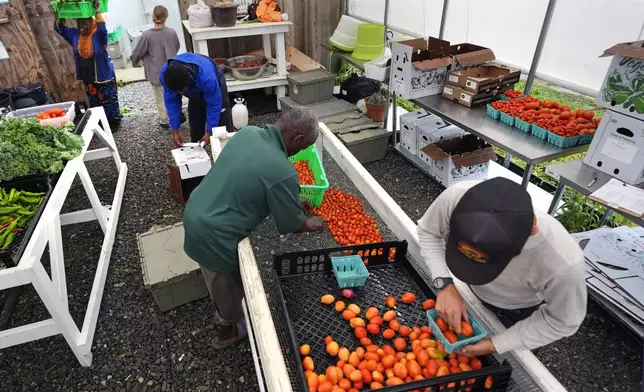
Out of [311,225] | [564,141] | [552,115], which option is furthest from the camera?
[552,115]

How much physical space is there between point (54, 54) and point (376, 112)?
5.14 m

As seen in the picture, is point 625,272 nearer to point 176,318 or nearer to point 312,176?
point 312,176

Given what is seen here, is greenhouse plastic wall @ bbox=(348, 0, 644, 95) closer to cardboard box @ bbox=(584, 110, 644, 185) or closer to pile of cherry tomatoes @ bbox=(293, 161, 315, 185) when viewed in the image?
cardboard box @ bbox=(584, 110, 644, 185)

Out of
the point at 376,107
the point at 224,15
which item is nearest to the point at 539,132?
the point at 376,107

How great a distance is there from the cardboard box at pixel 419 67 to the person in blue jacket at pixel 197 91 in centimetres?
202

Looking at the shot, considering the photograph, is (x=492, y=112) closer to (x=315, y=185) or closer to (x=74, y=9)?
(x=315, y=185)

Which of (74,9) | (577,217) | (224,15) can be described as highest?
(74,9)

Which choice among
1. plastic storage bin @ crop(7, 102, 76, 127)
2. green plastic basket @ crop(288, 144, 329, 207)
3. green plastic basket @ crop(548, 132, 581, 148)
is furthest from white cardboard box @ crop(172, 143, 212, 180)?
green plastic basket @ crop(548, 132, 581, 148)

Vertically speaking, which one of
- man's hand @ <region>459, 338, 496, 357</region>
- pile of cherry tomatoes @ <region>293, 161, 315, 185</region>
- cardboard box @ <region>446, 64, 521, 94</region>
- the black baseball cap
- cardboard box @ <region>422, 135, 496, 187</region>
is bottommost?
cardboard box @ <region>422, 135, 496, 187</region>

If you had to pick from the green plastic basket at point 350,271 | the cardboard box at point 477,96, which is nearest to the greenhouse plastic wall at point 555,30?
the cardboard box at point 477,96

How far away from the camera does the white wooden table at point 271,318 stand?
1.39 meters

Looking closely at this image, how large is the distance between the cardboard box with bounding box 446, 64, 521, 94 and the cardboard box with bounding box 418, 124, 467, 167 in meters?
0.54

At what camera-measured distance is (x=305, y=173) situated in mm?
3373

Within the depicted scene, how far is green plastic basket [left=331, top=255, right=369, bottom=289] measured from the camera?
6.32 feet
